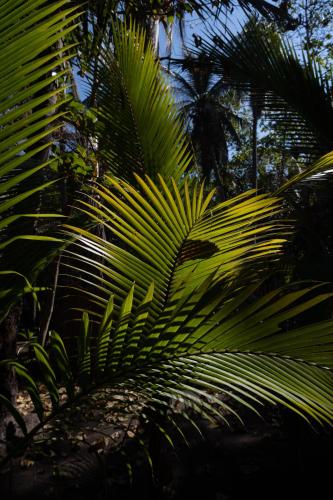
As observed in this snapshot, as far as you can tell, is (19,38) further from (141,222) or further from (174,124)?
(174,124)

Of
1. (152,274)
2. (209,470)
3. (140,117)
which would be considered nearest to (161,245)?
(152,274)

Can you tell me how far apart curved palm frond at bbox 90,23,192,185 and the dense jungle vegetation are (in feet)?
0.03

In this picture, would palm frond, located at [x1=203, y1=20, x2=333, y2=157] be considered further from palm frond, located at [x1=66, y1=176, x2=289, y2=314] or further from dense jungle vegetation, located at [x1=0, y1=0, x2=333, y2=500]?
palm frond, located at [x1=66, y1=176, x2=289, y2=314]

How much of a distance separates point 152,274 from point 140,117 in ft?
4.17

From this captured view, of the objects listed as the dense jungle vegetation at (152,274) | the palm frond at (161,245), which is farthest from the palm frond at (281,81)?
the palm frond at (161,245)

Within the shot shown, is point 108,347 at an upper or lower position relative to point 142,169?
lower

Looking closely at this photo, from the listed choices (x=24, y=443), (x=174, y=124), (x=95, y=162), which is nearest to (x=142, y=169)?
(x=174, y=124)

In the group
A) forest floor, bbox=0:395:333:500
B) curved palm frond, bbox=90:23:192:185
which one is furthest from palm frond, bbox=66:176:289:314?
forest floor, bbox=0:395:333:500

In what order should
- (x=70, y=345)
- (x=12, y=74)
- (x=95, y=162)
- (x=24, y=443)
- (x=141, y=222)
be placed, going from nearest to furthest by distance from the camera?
(x=12, y=74), (x=24, y=443), (x=141, y=222), (x=95, y=162), (x=70, y=345)

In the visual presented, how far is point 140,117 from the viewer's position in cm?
233

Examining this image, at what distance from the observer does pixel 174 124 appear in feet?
7.71

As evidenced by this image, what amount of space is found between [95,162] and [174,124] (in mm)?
1070

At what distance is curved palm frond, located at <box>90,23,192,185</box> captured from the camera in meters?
2.29

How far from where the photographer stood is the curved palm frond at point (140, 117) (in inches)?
90.3
